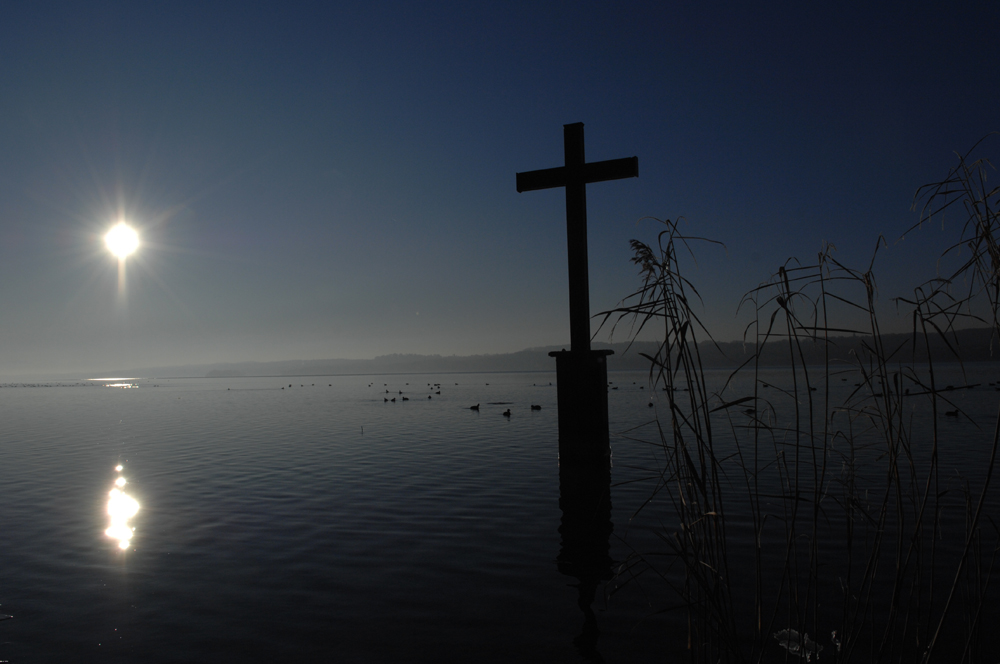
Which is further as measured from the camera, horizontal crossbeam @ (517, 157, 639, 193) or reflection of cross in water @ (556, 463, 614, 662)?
horizontal crossbeam @ (517, 157, 639, 193)

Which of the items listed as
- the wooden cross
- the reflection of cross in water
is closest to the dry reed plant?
the reflection of cross in water

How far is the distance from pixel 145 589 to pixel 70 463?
11.2 meters

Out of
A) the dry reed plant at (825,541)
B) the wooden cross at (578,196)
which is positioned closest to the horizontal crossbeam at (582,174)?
the wooden cross at (578,196)

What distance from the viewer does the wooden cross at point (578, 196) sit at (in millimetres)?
8805

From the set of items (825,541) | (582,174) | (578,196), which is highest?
(582,174)

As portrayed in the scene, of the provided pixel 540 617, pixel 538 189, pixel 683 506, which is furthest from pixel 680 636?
pixel 538 189

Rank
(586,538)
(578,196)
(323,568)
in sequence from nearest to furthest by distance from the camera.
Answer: (323,568)
(586,538)
(578,196)

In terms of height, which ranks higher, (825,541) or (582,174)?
(582,174)

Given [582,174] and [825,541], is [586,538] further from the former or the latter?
[582,174]

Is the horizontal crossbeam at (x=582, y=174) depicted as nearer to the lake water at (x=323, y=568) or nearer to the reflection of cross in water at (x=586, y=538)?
the reflection of cross in water at (x=586, y=538)

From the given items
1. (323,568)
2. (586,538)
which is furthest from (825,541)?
(323,568)

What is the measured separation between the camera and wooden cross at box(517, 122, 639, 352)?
28.9 feet

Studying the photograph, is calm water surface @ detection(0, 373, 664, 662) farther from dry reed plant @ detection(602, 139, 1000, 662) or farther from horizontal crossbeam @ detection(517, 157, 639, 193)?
horizontal crossbeam @ detection(517, 157, 639, 193)

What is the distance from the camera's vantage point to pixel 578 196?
357 inches
